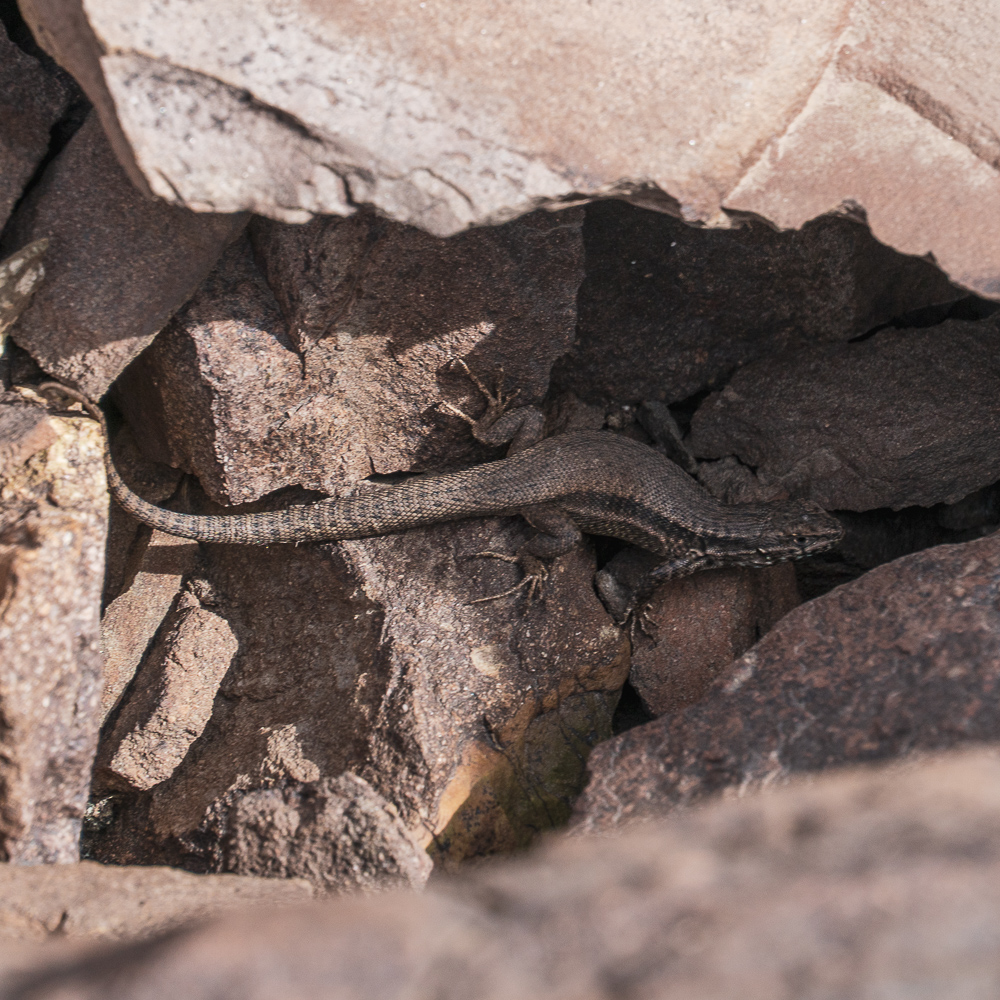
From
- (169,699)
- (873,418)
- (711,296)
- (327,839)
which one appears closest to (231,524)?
(169,699)

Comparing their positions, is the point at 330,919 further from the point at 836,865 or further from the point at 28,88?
the point at 28,88

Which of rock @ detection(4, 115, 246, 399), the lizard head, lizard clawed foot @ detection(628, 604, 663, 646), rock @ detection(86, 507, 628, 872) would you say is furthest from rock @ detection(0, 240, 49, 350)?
the lizard head

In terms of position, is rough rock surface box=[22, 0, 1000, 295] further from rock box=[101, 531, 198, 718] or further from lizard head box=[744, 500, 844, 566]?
rock box=[101, 531, 198, 718]

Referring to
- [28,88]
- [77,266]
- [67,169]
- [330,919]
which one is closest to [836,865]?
[330,919]

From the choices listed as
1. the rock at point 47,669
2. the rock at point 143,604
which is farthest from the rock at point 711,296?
the rock at point 47,669

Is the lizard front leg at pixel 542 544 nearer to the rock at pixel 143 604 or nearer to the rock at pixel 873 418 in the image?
the rock at pixel 873 418

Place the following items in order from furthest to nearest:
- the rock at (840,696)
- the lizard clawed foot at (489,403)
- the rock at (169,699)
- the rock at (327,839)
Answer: the lizard clawed foot at (489,403) → the rock at (169,699) → the rock at (327,839) → the rock at (840,696)
